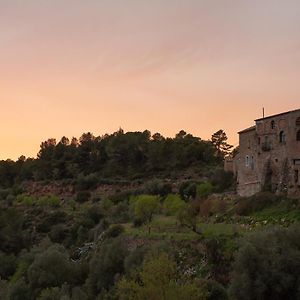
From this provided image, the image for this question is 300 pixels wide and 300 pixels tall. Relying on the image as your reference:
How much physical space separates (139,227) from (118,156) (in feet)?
141

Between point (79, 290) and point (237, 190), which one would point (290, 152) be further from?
point (79, 290)

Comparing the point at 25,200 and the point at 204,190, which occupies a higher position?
the point at 204,190

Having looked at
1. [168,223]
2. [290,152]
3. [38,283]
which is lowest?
[38,283]

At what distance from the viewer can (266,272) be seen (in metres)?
25.5

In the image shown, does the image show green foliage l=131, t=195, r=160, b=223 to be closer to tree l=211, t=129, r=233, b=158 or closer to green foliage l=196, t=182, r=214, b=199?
green foliage l=196, t=182, r=214, b=199

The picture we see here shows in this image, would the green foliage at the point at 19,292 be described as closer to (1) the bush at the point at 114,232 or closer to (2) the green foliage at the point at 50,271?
(2) the green foliage at the point at 50,271

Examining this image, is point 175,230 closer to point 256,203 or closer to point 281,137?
point 256,203

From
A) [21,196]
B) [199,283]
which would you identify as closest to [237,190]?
[199,283]

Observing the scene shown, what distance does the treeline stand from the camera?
264ft

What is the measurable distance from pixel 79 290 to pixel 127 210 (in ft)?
75.6

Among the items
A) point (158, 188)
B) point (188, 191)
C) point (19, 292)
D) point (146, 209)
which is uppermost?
point (158, 188)

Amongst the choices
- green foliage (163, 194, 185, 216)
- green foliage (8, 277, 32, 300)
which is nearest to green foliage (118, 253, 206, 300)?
green foliage (8, 277, 32, 300)

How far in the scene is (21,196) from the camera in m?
82.6

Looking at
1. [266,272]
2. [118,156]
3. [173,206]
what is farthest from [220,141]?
[266,272]
